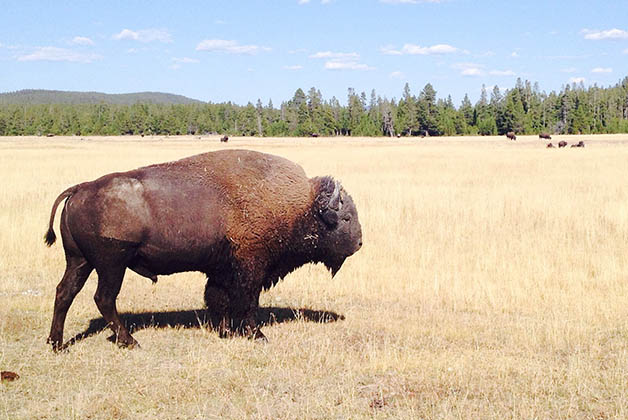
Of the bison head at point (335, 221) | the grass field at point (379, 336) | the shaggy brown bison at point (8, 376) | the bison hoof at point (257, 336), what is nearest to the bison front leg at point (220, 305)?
the grass field at point (379, 336)

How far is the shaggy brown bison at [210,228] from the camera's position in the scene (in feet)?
21.9

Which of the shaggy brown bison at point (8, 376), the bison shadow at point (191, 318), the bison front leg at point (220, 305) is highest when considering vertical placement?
the bison front leg at point (220, 305)

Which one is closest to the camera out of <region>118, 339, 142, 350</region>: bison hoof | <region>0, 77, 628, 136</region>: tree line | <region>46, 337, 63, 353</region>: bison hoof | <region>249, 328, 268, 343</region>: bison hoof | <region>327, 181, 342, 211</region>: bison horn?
<region>46, 337, 63, 353</region>: bison hoof

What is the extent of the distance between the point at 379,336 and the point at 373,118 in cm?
15815

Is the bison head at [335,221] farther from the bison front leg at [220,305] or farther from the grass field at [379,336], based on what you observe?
the bison front leg at [220,305]

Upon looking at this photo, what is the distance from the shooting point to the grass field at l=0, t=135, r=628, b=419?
5.19 m

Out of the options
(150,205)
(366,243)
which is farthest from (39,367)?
(366,243)

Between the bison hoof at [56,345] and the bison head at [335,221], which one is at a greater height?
the bison head at [335,221]

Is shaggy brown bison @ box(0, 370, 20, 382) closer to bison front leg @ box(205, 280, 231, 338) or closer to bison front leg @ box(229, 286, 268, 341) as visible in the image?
bison front leg @ box(205, 280, 231, 338)

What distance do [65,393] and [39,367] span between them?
2.94 feet

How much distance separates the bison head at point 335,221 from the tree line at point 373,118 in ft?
395

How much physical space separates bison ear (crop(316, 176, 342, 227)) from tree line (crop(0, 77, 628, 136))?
120556mm

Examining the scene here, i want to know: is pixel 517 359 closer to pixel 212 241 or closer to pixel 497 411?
pixel 497 411

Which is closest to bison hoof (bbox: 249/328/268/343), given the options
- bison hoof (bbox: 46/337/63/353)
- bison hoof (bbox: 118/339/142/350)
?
bison hoof (bbox: 118/339/142/350)
